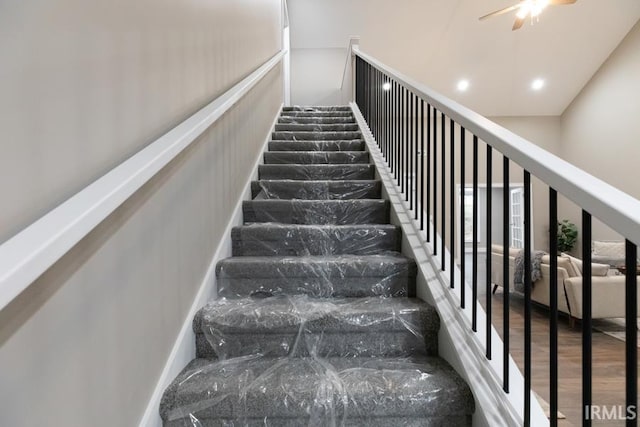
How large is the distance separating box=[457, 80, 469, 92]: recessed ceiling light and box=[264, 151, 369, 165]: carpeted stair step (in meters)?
5.45

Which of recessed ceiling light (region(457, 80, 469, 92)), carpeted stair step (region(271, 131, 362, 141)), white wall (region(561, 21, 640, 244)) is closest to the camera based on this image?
carpeted stair step (region(271, 131, 362, 141))

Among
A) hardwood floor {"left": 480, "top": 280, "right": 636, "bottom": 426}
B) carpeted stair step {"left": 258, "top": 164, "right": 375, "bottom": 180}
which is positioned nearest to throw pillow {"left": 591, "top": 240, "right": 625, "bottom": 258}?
hardwood floor {"left": 480, "top": 280, "right": 636, "bottom": 426}

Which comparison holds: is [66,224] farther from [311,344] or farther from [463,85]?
[463,85]

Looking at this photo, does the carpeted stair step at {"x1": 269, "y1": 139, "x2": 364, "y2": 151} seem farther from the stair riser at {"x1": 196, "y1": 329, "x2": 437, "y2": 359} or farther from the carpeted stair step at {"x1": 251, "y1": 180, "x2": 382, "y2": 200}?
the stair riser at {"x1": 196, "y1": 329, "x2": 437, "y2": 359}

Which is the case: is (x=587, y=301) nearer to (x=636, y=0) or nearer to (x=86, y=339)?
(x=86, y=339)

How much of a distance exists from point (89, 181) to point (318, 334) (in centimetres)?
96

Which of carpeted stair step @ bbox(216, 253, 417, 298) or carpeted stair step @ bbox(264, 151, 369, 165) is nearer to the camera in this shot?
carpeted stair step @ bbox(216, 253, 417, 298)

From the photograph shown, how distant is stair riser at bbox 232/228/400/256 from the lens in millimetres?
2174

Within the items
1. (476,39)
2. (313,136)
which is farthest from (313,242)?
(476,39)

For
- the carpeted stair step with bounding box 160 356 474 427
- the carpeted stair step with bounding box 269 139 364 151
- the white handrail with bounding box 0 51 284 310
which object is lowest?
the carpeted stair step with bounding box 160 356 474 427

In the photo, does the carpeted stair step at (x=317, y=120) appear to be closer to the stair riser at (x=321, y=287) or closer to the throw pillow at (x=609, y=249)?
the stair riser at (x=321, y=287)

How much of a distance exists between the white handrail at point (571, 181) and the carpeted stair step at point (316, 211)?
43.3 inches

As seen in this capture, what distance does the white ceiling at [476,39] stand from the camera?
21.9 feet

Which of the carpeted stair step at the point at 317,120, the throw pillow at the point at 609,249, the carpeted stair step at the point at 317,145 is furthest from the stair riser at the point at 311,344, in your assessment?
the throw pillow at the point at 609,249
